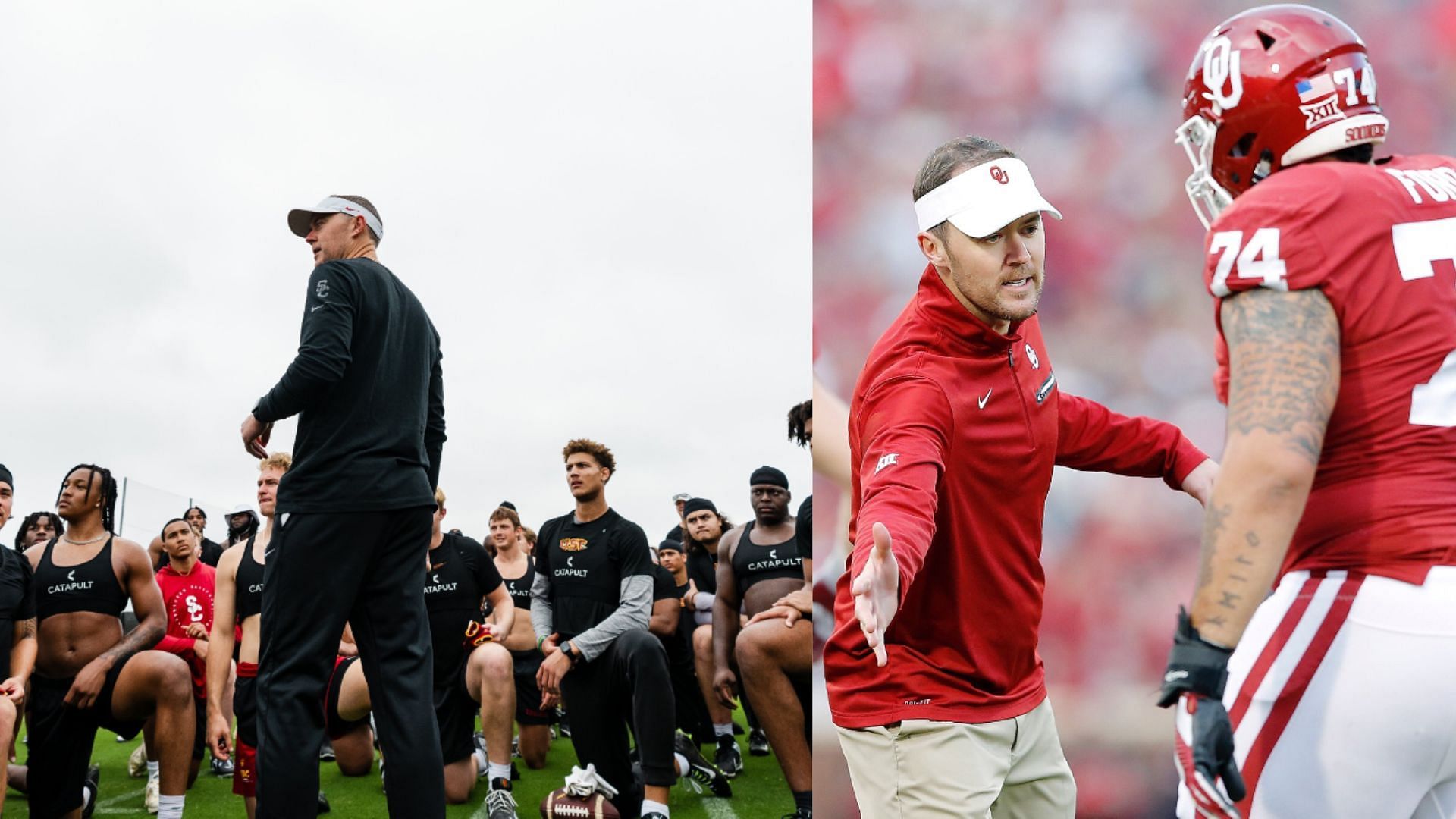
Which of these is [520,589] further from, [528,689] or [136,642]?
[136,642]

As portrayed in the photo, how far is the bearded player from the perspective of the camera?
1589 millimetres

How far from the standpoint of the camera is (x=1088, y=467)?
8.99 ft

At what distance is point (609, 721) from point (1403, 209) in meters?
4.88

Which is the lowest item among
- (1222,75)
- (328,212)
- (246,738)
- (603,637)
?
(246,738)

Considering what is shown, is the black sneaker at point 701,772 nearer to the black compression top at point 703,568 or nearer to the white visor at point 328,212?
the black compression top at point 703,568

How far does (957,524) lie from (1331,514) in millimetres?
747

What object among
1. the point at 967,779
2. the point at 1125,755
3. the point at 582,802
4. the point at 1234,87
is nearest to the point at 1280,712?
the point at 967,779

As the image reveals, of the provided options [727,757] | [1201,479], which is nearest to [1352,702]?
[1201,479]

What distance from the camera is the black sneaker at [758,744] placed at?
9.10 meters

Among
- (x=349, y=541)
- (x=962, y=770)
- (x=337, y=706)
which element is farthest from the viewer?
(x=337, y=706)

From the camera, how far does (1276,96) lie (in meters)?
1.84

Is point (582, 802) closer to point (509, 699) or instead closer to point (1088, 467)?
point (509, 699)

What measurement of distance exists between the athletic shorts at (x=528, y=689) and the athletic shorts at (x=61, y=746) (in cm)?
241

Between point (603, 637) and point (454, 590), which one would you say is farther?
point (454, 590)
